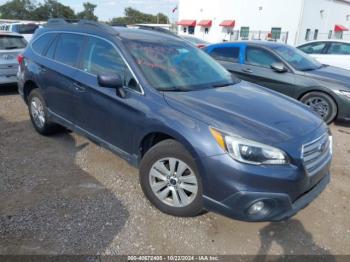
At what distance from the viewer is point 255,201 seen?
8.07 ft

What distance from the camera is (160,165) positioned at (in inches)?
115

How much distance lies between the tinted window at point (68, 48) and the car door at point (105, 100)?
7.0 inches

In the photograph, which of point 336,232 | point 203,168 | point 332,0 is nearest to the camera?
point 203,168

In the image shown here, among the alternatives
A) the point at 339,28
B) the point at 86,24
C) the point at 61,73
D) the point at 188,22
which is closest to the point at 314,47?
the point at 86,24

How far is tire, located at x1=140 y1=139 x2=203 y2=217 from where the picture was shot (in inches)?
107

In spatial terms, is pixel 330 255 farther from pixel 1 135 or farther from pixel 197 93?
pixel 1 135

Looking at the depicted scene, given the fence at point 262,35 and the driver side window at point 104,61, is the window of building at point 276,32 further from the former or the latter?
the driver side window at point 104,61

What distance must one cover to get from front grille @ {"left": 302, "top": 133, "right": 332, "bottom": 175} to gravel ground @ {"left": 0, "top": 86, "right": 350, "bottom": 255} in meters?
0.65

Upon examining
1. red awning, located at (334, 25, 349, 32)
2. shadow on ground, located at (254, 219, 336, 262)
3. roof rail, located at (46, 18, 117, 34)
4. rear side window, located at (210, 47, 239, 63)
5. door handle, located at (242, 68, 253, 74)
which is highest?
red awning, located at (334, 25, 349, 32)

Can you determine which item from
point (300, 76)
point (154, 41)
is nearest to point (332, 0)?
point (300, 76)

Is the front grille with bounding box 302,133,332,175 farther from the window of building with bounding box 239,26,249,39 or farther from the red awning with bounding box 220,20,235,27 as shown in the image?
the red awning with bounding box 220,20,235,27

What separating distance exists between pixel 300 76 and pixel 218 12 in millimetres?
30809

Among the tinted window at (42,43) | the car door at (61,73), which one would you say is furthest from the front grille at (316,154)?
the tinted window at (42,43)

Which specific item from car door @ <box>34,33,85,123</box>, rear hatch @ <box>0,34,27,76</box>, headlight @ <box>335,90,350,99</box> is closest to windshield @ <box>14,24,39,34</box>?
rear hatch @ <box>0,34,27,76</box>
